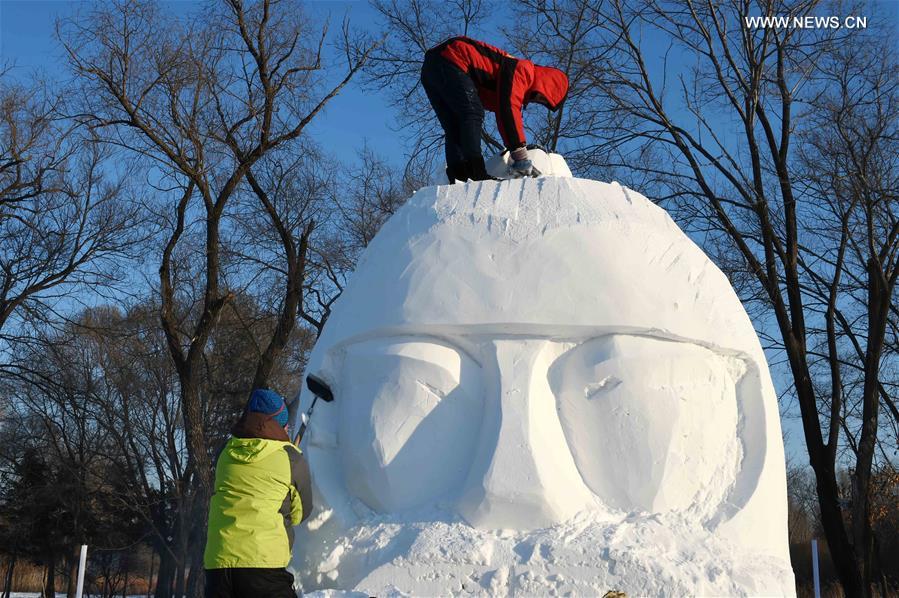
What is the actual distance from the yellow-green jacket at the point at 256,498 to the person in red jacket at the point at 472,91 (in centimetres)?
152

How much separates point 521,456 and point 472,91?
6.59 ft

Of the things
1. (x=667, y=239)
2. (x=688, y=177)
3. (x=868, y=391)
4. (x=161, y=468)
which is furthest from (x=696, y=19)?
(x=161, y=468)

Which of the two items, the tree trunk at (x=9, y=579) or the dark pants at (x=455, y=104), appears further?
the tree trunk at (x=9, y=579)

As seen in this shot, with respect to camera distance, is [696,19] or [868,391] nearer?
[868,391]

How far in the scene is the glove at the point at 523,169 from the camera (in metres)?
3.94

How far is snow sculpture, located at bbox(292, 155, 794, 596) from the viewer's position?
3.12m

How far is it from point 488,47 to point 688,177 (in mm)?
7309

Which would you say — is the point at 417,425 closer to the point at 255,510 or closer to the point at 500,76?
the point at 255,510

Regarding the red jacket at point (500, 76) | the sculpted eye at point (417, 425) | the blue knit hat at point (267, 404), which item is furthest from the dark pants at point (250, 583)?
the red jacket at point (500, 76)

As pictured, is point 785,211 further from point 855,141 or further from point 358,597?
point 358,597

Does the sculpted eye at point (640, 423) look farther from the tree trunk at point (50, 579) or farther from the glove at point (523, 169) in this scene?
the tree trunk at point (50, 579)

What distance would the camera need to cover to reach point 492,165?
4.24 meters

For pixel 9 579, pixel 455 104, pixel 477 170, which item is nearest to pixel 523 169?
pixel 477 170

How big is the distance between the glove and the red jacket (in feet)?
0.99
